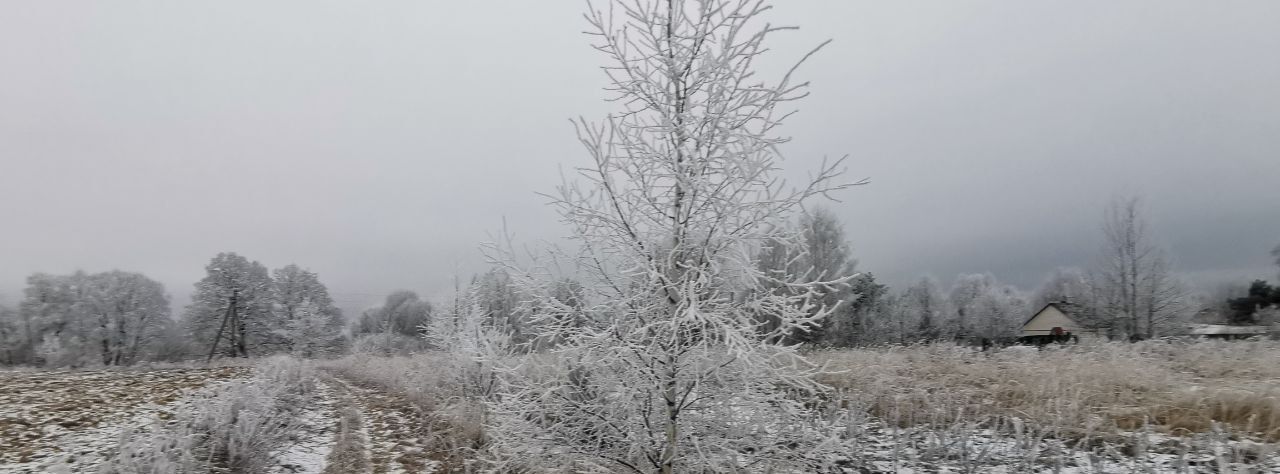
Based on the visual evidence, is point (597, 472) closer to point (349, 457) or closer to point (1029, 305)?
point (349, 457)

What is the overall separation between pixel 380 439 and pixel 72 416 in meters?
6.49

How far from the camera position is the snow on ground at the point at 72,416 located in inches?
305

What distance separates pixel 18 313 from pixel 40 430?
48719 millimetres

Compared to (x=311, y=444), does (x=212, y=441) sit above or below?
above

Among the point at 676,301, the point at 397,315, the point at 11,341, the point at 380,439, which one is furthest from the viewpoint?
the point at 397,315

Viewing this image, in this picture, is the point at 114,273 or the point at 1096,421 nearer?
the point at 1096,421

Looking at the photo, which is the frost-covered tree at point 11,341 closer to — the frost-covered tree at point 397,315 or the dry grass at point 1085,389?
the frost-covered tree at point 397,315

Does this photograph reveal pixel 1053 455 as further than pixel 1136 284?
No

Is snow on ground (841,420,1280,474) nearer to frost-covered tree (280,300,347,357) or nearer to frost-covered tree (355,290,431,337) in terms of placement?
frost-covered tree (280,300,347,357)

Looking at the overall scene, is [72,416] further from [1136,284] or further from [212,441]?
[1136,284]

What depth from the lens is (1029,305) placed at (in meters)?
55.8

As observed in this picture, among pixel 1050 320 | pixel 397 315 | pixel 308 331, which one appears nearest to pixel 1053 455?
pixel 1050 320

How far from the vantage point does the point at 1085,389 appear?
7.05 meters

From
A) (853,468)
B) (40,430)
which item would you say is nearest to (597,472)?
(853,468)
